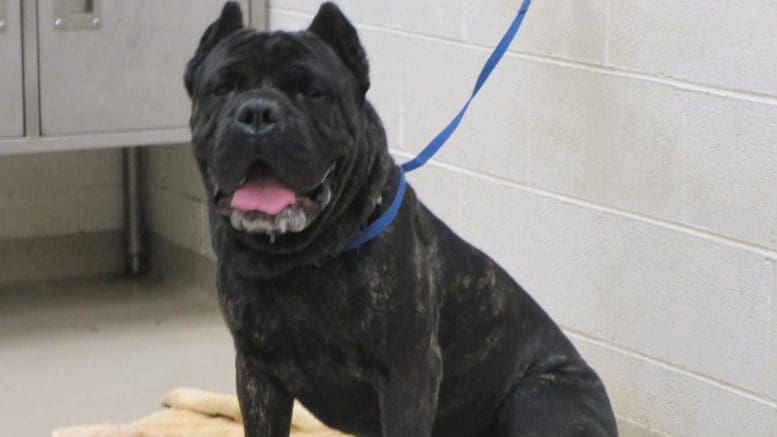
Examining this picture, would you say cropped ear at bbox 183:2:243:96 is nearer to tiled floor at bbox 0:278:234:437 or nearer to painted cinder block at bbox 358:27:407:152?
tiled floor at bbox 0:278:234:437

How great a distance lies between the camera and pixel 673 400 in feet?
11.3

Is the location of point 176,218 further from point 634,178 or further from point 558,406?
point 558,406

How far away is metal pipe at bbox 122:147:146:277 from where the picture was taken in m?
5.19

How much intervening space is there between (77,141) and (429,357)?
6.89ft

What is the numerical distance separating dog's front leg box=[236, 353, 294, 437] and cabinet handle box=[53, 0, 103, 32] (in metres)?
1.89

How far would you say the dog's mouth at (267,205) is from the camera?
7.84 feet

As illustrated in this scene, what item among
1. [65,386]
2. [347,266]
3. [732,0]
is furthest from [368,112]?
[65,386]

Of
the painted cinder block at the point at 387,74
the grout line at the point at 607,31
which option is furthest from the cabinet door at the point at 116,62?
the grout line at the point at 607,31

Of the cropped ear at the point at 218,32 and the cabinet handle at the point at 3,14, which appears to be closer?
the cropped ear at the point at 218,32

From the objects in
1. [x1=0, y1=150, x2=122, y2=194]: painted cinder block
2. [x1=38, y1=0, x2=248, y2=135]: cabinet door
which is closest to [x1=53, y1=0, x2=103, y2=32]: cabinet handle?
[x1=38, y1=0, x2=248, y2=135]: cabinet door

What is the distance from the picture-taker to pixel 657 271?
11.2ft

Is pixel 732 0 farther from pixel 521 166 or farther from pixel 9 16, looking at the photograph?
pixel 9 16

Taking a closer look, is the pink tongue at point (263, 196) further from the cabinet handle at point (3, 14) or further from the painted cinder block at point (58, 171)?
the painted cinder block at point (58, 171)

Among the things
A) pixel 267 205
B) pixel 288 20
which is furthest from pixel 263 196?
pixel 288 20
